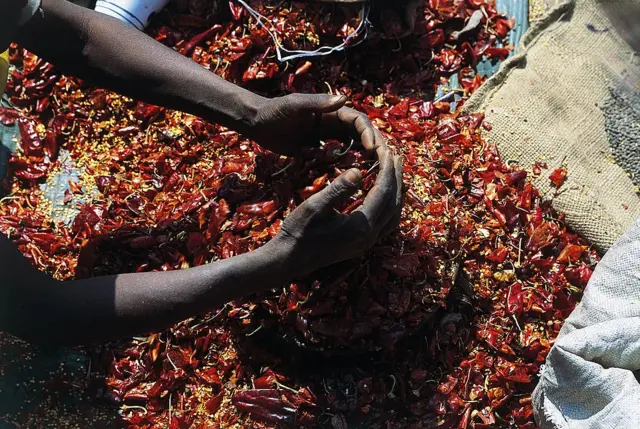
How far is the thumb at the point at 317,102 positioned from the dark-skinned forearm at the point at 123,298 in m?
0.44

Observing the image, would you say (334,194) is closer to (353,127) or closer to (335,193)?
(335,193)

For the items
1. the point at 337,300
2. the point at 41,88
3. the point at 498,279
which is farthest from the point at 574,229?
the point at 41,88

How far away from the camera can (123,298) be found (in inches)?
70.7

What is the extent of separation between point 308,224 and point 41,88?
1.53m

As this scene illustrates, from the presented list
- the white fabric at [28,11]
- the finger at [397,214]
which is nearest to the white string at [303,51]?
the finger at [397,214]

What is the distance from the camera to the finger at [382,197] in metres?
1.75

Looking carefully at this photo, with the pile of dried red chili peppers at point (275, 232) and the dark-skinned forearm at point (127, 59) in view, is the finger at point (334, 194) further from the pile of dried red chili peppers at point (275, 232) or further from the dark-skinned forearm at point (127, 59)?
the dark-skinned forearm at point (127, 59)

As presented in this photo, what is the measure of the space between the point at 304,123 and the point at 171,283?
642mm

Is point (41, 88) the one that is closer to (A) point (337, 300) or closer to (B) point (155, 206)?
(B) point (155, 206)

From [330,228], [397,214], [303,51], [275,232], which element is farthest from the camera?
[303,51]

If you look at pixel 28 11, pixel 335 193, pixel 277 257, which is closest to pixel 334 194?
pixel 335 193

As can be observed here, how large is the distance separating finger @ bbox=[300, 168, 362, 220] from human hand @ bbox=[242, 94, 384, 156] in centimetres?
30

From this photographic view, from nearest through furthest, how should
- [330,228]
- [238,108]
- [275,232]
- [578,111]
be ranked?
[330,228] < [275,232] < [238,108] < [578,111]

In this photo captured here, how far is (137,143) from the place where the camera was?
2490 mm
